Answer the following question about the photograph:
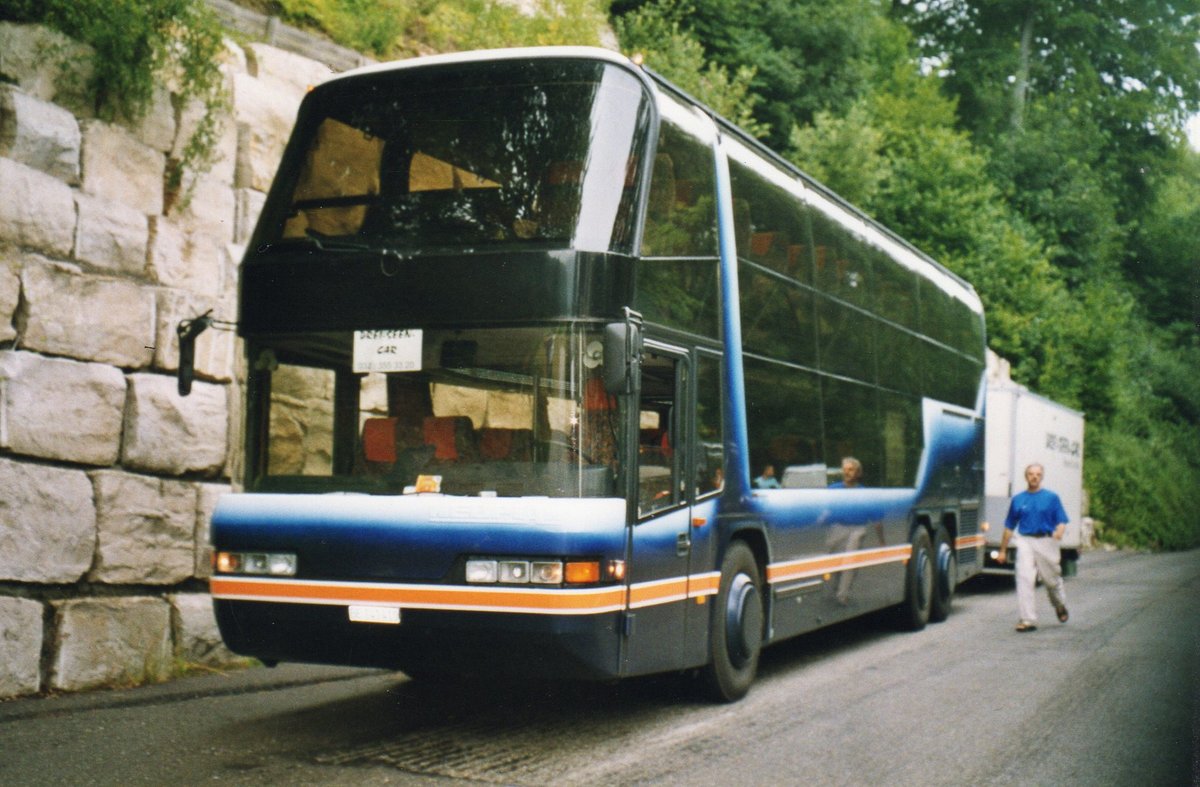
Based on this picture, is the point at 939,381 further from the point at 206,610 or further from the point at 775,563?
the point at 206,610

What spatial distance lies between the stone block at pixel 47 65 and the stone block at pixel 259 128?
184 cm

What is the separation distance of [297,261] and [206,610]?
339 cm

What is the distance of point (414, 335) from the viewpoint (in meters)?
7.32

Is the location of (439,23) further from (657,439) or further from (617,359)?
(617,359)

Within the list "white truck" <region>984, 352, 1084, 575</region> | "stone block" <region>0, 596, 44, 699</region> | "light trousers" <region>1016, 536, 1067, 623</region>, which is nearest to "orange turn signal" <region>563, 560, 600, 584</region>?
"stone block" <region>0, 596, 44, 699</region>

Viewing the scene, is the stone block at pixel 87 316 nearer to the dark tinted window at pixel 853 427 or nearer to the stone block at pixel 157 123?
the stone block at pixel 157 123

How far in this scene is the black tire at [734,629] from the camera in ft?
28.5

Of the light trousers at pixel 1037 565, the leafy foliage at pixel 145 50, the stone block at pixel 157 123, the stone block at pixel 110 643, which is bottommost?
the stone block at pixel 110 643

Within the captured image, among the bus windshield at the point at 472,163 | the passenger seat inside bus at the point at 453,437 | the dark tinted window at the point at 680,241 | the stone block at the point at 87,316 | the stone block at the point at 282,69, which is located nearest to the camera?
the passenger seat inside bus at the point at 453,437

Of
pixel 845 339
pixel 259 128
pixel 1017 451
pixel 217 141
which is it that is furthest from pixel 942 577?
pixel 217 141

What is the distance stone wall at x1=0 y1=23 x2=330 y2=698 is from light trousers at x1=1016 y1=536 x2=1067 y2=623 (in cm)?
814

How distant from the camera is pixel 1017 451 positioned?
20.0m

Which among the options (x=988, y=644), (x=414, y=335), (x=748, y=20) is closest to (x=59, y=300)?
(x=414, y=335)

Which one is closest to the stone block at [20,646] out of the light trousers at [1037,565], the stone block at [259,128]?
the stone block at [259,128]
